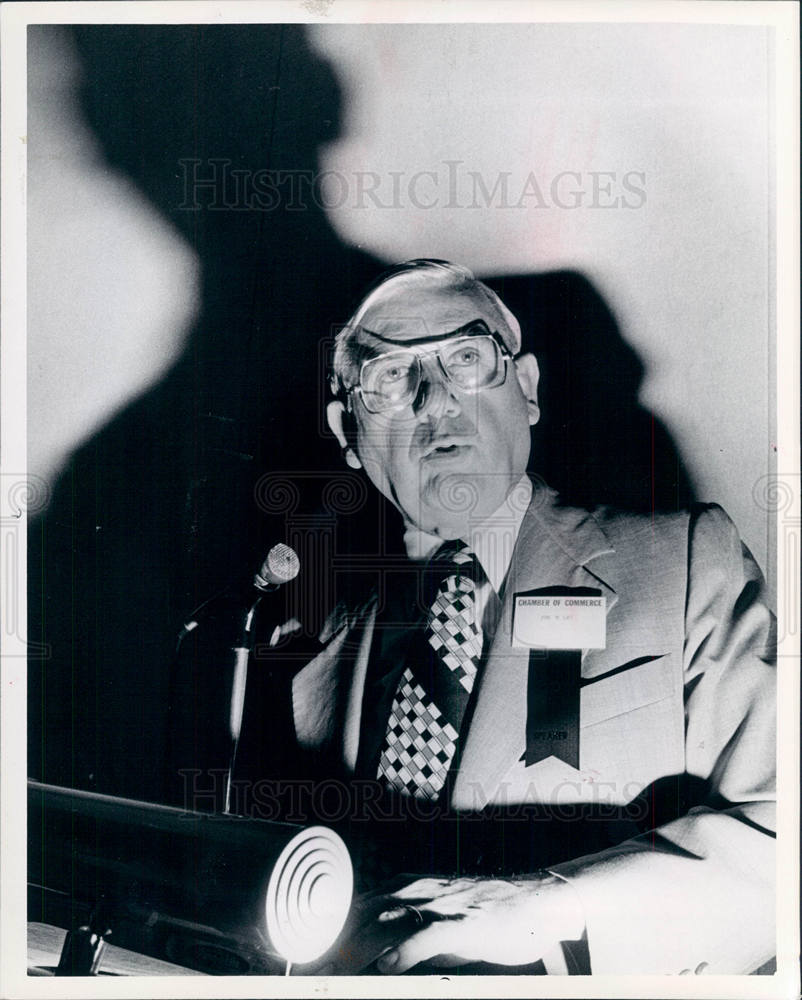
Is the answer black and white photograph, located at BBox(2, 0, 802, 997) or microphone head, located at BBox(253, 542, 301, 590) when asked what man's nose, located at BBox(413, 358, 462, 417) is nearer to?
black and white photograph, located at BBox(2, 0, 802, 997)

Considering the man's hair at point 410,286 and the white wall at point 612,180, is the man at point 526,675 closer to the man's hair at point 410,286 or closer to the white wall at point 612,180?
the man's hair at point 410,286

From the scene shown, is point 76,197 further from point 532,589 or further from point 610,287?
point 532,589

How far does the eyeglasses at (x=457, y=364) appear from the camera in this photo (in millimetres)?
1946

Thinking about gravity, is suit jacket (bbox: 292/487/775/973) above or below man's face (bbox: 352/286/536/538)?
below

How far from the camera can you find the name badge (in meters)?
1.93

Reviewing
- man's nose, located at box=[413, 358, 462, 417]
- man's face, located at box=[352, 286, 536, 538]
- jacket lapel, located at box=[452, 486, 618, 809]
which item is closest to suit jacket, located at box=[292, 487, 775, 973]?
jacket lapel, located at box=[452, 486, 618, 809]

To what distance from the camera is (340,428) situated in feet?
6.47

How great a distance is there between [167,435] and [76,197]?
61 cm

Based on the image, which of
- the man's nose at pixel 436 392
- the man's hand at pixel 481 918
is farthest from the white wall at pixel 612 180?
the man's hand at pixel 481 918

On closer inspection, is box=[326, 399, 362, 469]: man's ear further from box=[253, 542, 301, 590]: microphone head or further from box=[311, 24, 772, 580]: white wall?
box=[311, 24, 772, 580]: white wall

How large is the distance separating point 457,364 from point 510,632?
0.62 meters

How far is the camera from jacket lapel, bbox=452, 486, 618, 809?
1923 mm

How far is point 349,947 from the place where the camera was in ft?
6.36

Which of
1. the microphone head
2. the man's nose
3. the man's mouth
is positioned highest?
the man's nose
